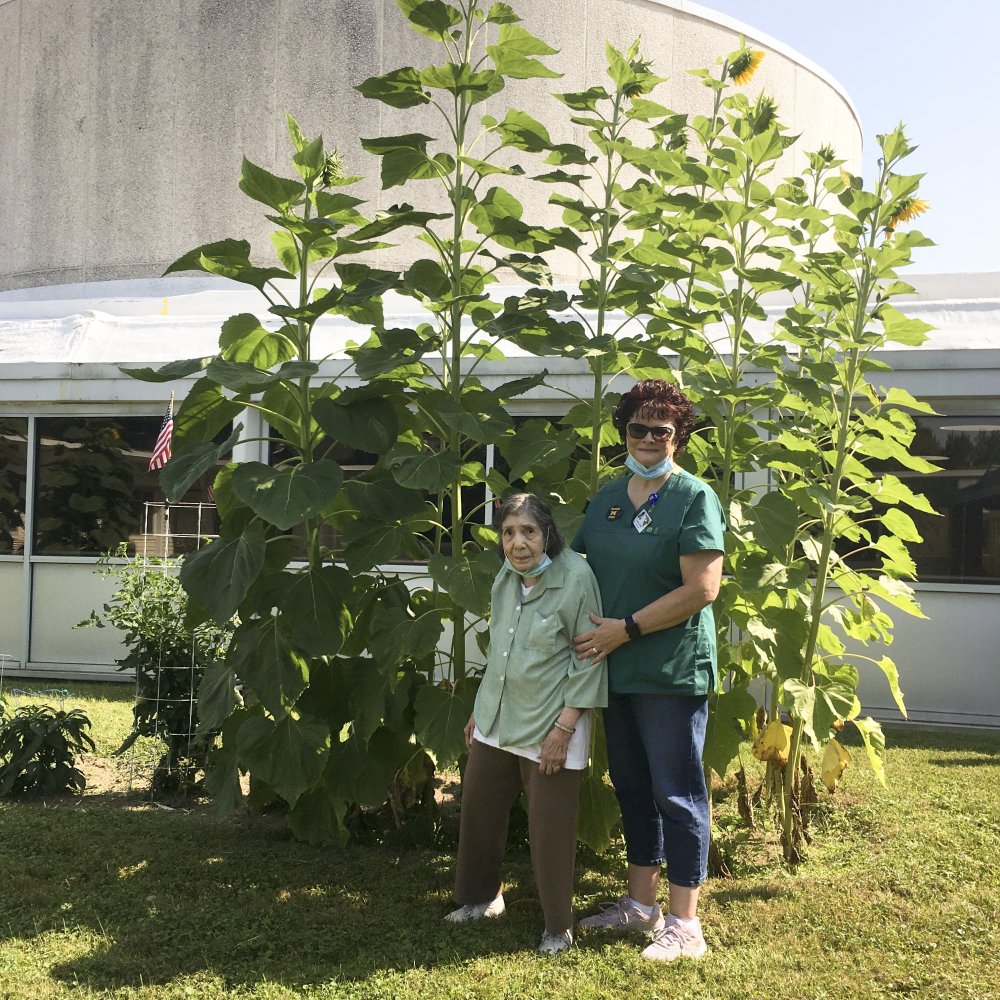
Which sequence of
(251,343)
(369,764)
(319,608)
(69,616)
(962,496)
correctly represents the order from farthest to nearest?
(69,616)
(962,496)
(251,343)
(369,764)
(319,608)

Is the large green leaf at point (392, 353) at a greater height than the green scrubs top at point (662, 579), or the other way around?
the large green leaf at point (392, 353)

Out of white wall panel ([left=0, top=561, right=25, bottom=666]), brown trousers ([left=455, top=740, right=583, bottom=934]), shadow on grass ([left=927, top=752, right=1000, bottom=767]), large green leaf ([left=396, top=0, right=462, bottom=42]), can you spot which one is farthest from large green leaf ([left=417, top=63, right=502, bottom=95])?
white wall panel ([left=0, top=561, right=25, bottom=666])

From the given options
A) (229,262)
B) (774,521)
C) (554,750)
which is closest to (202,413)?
(229,262)

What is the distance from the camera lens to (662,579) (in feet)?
11.7

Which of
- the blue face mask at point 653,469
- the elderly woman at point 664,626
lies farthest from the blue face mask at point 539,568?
the blue face mask at point 653,469

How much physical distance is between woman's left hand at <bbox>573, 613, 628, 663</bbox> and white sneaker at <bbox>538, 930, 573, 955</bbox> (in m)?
0.92

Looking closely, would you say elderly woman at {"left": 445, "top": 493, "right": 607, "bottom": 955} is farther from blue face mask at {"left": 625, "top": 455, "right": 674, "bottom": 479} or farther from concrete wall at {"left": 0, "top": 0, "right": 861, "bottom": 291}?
concrete wall at {"left": 0, "top": 0, "right": 861, "bottom": 291}

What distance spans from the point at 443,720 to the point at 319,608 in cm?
Answer: 61

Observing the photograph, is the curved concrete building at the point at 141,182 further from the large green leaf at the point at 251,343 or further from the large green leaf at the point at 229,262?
the large green leaf at the point at 229,262

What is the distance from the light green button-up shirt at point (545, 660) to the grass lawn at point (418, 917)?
767 mm

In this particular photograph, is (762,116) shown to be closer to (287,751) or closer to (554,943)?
(287,751)

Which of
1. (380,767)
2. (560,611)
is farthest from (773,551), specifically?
(380,767)

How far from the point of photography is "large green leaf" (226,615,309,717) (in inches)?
159

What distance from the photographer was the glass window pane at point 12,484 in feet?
31.7
